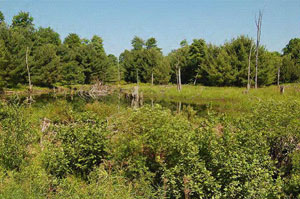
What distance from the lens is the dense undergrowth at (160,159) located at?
193 inches

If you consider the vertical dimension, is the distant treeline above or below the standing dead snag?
above

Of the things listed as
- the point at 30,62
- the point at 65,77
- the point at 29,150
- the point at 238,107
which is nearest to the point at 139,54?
the point at 65,77

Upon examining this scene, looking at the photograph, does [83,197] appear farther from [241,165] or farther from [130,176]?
[241,165]

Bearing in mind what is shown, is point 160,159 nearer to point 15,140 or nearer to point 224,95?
point 15,140

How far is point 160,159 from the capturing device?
5938 millimetres

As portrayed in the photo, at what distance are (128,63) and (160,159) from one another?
4973 cm

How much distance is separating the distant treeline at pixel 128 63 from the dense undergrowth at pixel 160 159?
2990cm

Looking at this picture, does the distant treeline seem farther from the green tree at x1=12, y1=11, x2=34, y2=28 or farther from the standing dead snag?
the standing dead snag

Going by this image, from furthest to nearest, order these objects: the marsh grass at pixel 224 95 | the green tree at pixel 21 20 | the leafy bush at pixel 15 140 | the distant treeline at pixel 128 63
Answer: the green tree at pixel 21 20 → the distant treeline at pixel 128 63 → the marsh grass at pixel 224 95 → the leafy bush at pixel 15 140

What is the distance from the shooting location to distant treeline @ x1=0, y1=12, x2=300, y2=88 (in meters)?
36.6

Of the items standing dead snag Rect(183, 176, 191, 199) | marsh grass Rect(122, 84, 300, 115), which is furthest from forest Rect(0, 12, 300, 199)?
marsh grass Rect(122, 84, 300, 115)

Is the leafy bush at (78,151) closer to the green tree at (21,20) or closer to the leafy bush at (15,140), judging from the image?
the leafy bush at (15,140)

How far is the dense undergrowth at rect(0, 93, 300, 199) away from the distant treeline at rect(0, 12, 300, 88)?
2990cm

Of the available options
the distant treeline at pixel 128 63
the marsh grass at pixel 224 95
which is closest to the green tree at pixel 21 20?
the distant treeline at pixel 128 63
